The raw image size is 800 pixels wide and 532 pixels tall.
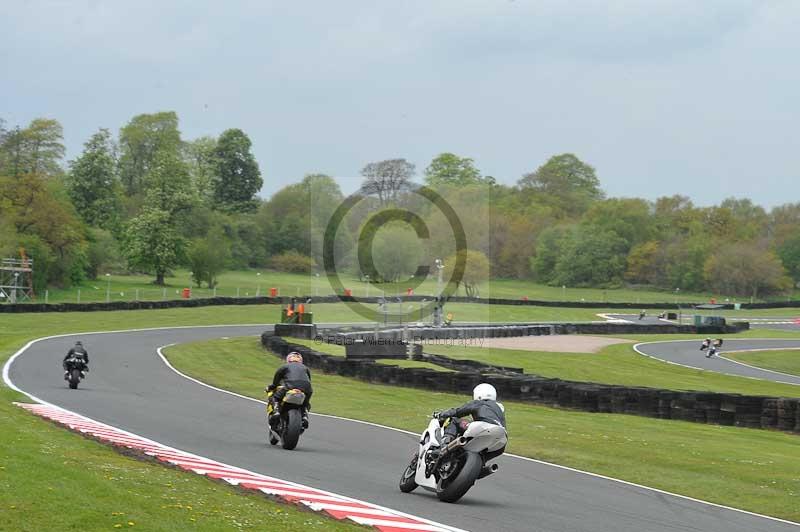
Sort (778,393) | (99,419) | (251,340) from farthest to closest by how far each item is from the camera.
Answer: (251,340) → (778,393) → (99,419)

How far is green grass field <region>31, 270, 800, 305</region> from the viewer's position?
72.9 m

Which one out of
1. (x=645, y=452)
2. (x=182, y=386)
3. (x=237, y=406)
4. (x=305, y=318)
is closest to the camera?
(x=645, y=452)

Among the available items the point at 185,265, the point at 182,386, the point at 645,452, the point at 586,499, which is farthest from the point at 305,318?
the point at 185,265

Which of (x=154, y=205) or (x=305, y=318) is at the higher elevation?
(x=154, y=205)

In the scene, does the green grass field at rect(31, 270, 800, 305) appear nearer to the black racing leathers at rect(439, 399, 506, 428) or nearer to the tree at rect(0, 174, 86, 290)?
the tree at rect(0, 174, 86, 290)

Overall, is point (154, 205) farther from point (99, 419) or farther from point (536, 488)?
point (536, 488)

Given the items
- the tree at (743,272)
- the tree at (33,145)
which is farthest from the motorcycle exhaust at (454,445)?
the tree at (743,272)

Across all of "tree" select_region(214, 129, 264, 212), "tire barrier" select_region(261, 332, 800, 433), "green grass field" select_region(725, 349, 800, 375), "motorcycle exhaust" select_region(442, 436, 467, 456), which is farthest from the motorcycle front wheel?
"tree" select_region(214, 129, 264, 212)

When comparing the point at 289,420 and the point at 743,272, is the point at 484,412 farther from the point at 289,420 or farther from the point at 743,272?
the point at 743,272

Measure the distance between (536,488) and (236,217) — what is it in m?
118

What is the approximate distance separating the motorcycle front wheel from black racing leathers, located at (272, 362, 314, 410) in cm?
466

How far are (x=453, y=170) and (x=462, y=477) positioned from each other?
16591 centimetres

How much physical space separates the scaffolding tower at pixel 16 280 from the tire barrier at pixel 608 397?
135 feet

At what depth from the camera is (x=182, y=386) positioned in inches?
1055
